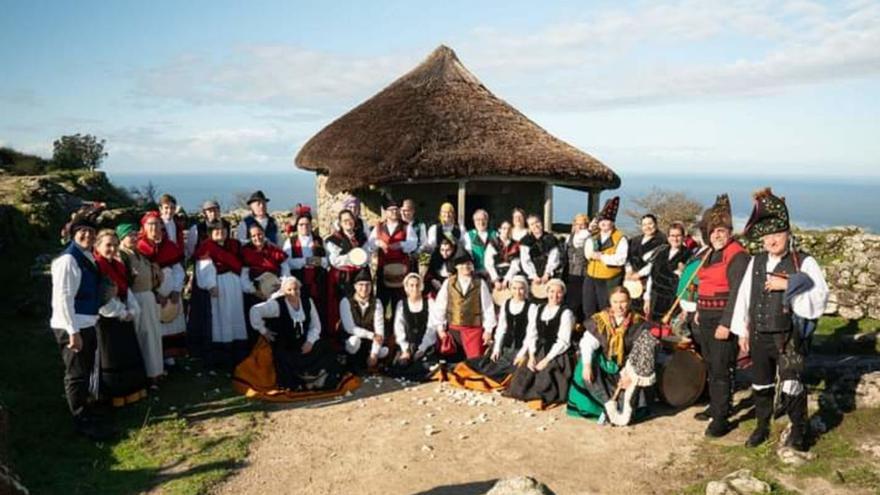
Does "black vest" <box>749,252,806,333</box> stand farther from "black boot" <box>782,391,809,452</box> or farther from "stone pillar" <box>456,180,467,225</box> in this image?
"stone pillar" <box>456,180,467,225</box>

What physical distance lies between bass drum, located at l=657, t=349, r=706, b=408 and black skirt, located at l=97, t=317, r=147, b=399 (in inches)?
185

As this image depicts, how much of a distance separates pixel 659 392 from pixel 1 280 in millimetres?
8384

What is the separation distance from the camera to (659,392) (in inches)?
226

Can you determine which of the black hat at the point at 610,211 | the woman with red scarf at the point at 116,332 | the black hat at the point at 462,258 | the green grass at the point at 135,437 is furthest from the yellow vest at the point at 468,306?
the woman with red scarf at the point at 116,332

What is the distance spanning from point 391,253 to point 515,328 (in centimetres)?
171

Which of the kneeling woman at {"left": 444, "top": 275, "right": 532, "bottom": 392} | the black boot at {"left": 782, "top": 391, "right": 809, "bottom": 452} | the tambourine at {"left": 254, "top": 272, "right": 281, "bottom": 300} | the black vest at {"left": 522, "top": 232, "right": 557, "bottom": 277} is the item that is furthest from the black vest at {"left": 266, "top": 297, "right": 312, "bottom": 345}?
the black boot at {"left": 782, "top": 391, "right": 809, "bottom": 452}

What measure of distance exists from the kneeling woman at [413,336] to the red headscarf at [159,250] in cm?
236

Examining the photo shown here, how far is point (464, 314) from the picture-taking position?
6.83 meters

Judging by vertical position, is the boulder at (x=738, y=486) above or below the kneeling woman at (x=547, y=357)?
below

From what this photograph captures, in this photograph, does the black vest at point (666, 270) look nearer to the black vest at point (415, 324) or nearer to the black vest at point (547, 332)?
the black vest at point (547, 332)

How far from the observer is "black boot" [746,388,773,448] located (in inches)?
190

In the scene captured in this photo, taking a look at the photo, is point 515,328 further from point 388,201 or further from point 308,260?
point 388,201

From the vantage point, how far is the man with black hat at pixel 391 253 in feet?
23.7

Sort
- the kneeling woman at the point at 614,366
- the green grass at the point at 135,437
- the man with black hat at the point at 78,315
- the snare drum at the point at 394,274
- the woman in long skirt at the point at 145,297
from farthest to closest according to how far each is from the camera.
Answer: the snare drum at the point at 394,274 < the woman in long skirt at the point at 145,297 < the kneeling woman at the point at 614,366 < the man with black hat at the point at 78,315 < the green grass at the point at 135,437
